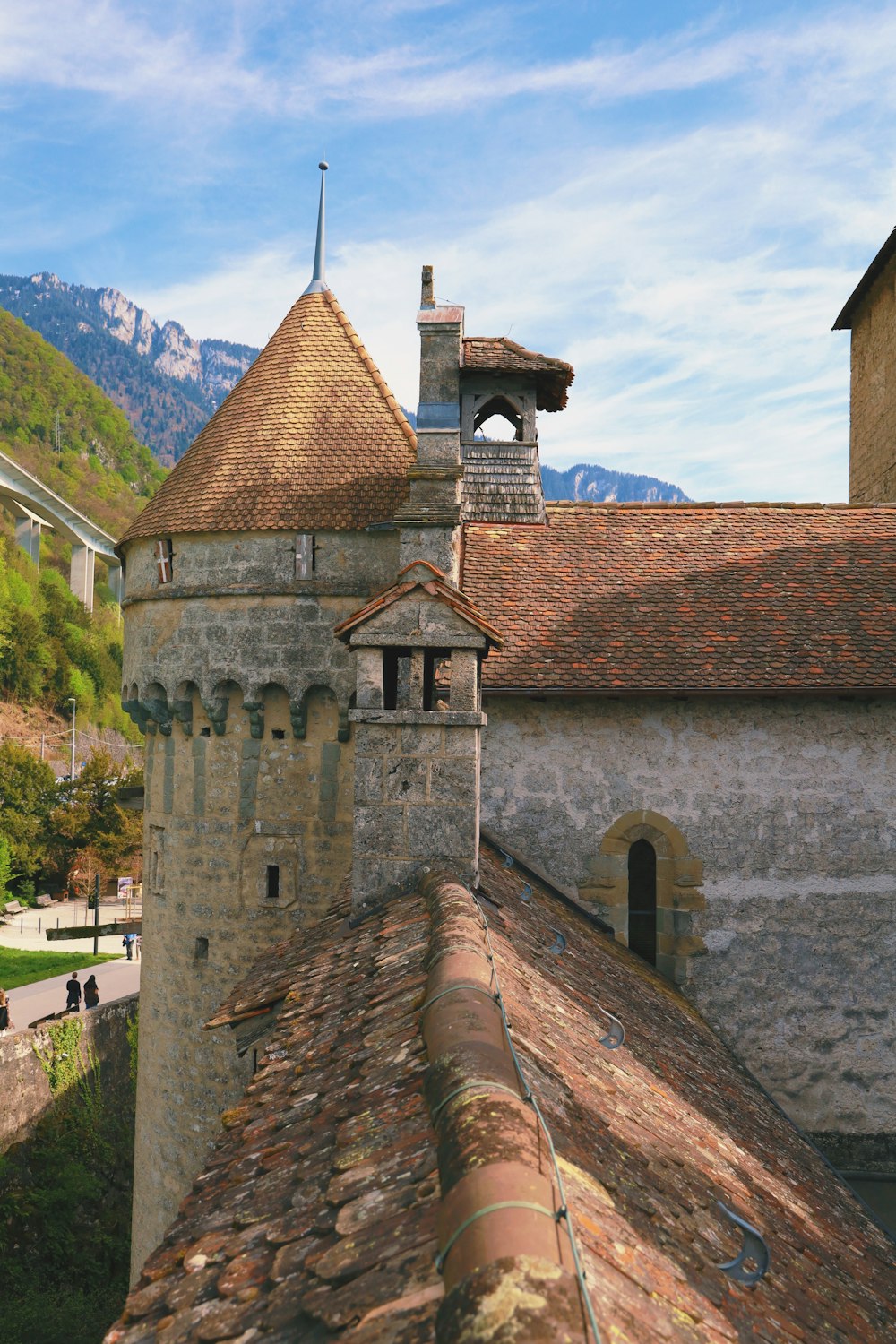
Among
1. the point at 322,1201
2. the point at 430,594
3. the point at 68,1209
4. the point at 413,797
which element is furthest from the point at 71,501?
the point at 322,1201

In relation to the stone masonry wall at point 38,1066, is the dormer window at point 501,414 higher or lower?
higher

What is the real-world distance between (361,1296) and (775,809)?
868 cm

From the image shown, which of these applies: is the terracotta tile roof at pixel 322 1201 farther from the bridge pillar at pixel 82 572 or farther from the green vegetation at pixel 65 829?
the green vegetation at pixel 65 829

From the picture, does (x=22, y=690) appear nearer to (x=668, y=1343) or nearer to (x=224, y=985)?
(x=224, y=985)

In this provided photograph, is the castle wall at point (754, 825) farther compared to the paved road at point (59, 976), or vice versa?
the paved road at point (59, 976)

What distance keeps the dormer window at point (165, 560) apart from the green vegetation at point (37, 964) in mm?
21976

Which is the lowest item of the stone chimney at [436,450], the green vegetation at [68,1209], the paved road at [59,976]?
the green vegetation at [68,1209]

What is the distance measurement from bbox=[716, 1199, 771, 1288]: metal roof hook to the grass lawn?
29.4 m

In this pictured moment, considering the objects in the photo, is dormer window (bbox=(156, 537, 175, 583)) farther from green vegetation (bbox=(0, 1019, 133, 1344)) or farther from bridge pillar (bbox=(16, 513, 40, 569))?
green vegetation (bbox=(0, 1019, 133, 1344))

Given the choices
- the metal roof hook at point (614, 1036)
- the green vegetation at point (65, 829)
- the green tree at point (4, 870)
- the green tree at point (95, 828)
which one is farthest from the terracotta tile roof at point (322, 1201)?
the green tree at point (95, 828)

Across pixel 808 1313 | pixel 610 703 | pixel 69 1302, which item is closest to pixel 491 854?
pixel 610 703

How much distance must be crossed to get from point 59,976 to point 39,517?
29845 mm

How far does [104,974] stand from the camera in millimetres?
31094

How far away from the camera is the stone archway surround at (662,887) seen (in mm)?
10766
